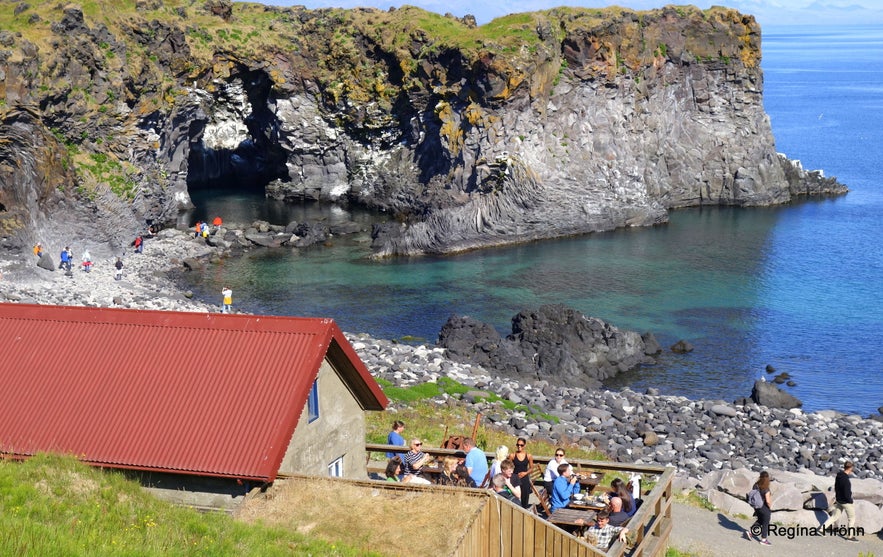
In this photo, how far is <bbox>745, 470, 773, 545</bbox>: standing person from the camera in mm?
23750

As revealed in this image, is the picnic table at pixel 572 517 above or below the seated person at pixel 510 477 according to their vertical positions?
below

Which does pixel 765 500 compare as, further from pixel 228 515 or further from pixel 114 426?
pixel 114 426

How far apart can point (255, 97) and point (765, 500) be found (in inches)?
3036

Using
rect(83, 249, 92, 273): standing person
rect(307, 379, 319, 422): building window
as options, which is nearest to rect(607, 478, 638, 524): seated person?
rect(307, 379, 319, 422): building window

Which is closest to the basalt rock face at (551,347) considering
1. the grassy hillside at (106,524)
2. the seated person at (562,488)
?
the seated person at (562,488)

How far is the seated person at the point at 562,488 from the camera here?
19531 millimetres

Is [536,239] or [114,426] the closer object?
[114,426]

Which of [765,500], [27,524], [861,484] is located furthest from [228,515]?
[861,484]

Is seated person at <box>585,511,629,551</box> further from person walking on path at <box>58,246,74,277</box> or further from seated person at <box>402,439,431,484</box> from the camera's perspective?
person walking on path at <box>58,246,74,277</box>

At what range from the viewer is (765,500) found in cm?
2378

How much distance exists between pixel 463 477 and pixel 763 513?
8251mm

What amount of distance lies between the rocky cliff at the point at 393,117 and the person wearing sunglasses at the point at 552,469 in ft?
159

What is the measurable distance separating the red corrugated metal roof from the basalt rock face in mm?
27282

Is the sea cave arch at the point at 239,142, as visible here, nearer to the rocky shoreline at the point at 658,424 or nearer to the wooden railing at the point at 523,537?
the rocky shoreline at the point at 658,424
